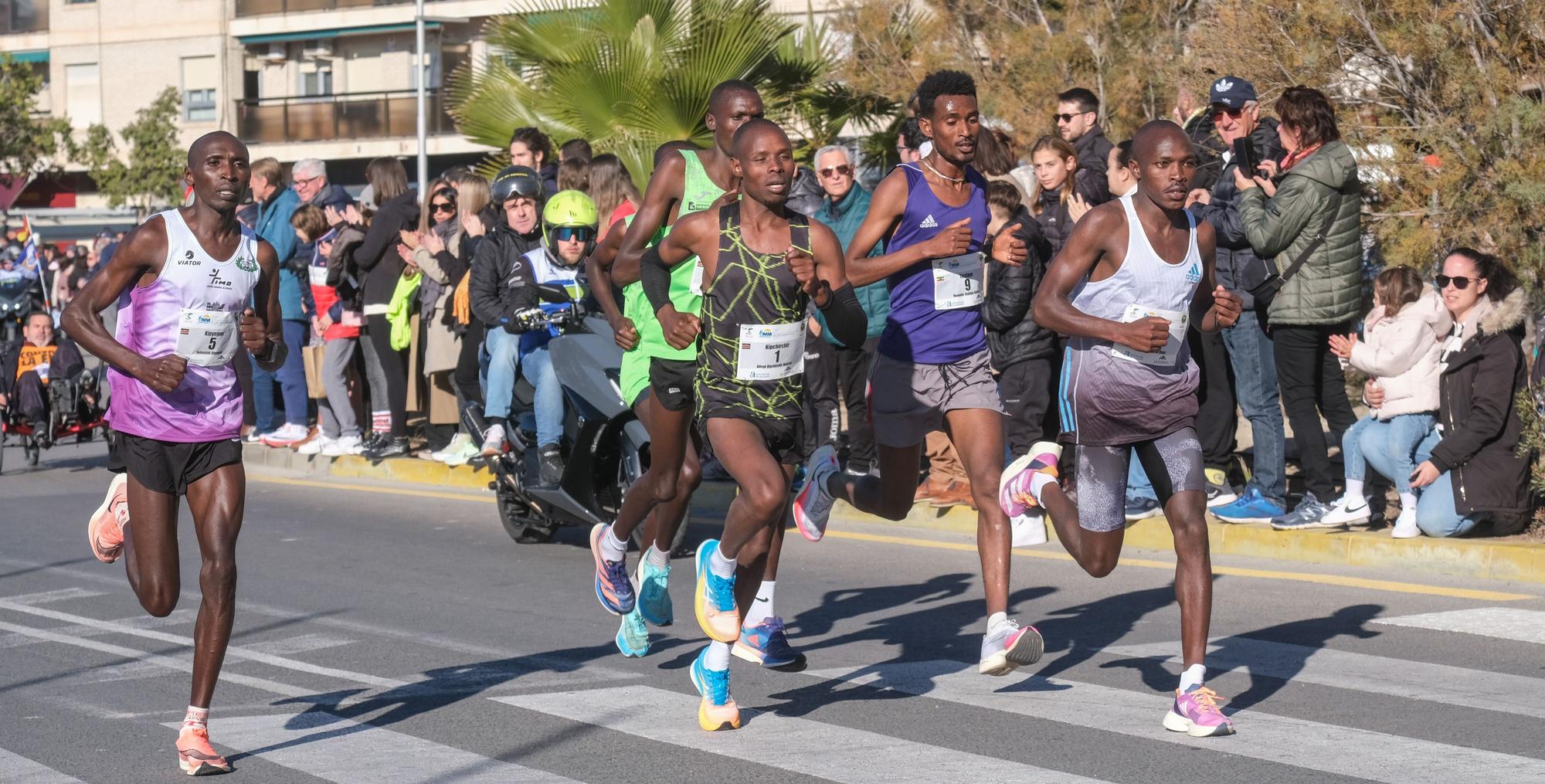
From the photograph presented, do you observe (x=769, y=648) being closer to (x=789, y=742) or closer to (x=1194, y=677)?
(x=789, y=742)

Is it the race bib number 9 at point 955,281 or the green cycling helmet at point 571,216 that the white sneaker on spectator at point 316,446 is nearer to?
the green cycling helmet at point 571,216

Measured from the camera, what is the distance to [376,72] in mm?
52031

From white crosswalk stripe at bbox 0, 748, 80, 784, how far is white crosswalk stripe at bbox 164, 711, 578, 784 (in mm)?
537

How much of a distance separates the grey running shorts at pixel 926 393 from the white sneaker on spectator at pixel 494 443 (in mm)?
4235

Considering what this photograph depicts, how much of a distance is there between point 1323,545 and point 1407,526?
0.44 meters

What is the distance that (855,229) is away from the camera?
12.6 metres

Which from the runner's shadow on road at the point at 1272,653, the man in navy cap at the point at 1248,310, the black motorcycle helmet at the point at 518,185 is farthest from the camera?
the black motorcycle helmet at the point at 518,185

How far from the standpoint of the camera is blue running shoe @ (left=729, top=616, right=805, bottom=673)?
24.2 feet

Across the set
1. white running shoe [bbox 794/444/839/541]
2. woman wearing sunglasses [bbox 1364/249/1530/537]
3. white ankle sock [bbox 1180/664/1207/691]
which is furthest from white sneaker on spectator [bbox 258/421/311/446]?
white ankle sock [bbox 1180/664/1207/691]

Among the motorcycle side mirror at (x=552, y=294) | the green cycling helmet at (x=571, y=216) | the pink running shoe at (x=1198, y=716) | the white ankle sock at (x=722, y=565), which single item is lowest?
the pink running shoe at (x=1198, y=716)

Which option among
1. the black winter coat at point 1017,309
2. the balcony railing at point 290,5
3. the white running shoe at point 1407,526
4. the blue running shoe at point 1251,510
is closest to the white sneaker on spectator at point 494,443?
the black winter coat at point 1017,309

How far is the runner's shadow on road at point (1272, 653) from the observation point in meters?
7.15

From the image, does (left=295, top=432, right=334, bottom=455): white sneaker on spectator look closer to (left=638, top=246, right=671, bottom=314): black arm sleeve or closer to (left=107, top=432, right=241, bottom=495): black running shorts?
(left=638, top=246, right=671, bottom=314): black arm sleeve

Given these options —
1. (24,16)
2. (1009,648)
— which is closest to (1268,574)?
(1009,648)
